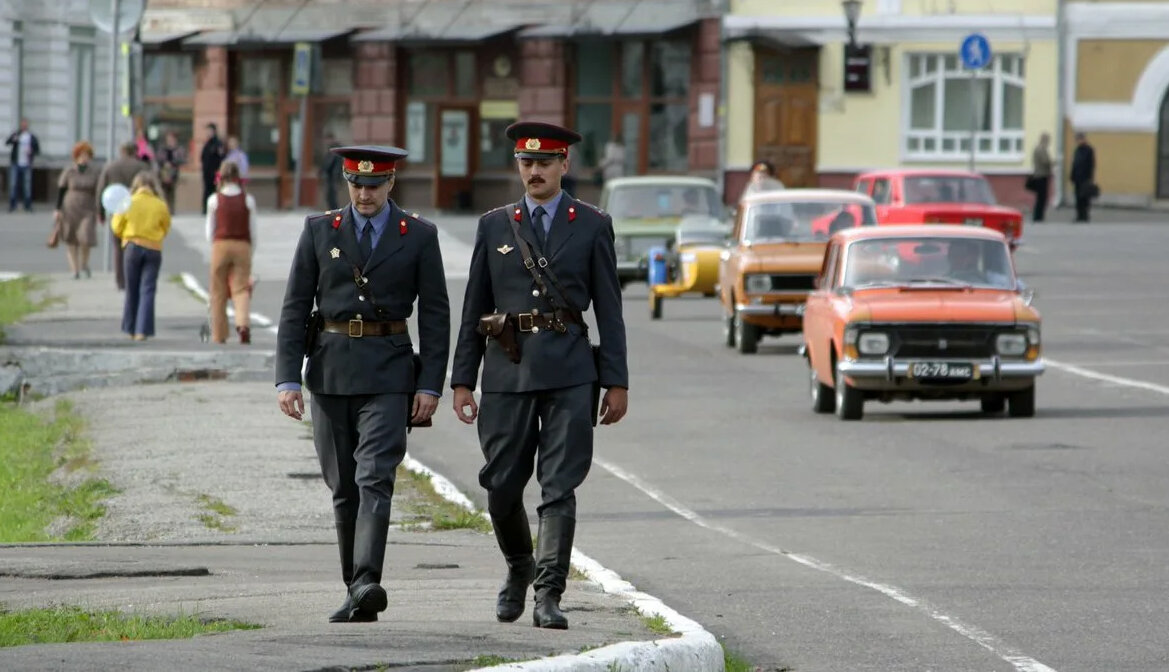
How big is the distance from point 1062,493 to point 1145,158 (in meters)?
41.2

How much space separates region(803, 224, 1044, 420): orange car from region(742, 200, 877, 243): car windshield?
20.8 ft

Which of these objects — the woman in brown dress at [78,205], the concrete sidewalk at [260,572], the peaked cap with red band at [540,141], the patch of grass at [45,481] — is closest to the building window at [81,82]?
the woman in brown dress at [78,205]

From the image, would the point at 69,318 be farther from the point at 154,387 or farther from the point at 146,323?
the point at 154,387

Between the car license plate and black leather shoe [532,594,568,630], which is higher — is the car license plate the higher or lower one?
the higher one

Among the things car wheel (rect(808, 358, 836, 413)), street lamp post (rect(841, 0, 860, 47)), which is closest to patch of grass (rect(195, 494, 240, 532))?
car wheel (rect(808, 358, 836, 413))

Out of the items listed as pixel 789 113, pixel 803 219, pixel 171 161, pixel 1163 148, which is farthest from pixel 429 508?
pixel 171 161

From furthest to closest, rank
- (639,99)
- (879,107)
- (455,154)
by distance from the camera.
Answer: (455,154) < (639,99) < (879,107)

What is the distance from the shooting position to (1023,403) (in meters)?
18.7

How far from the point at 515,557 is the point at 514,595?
6.7 inches

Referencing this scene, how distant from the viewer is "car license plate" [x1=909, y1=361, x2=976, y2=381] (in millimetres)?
18125

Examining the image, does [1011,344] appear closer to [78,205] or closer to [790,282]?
[790,282]

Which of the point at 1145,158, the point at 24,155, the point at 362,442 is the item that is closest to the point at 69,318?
the point at 362,442

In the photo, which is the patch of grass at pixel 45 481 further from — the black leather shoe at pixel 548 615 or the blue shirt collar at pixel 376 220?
the black leather shoe at pixel 548 615

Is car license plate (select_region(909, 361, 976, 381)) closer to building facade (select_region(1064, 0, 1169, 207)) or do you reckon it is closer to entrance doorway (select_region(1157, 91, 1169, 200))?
building facade (select_region(1064, 0, 1169, 207))
